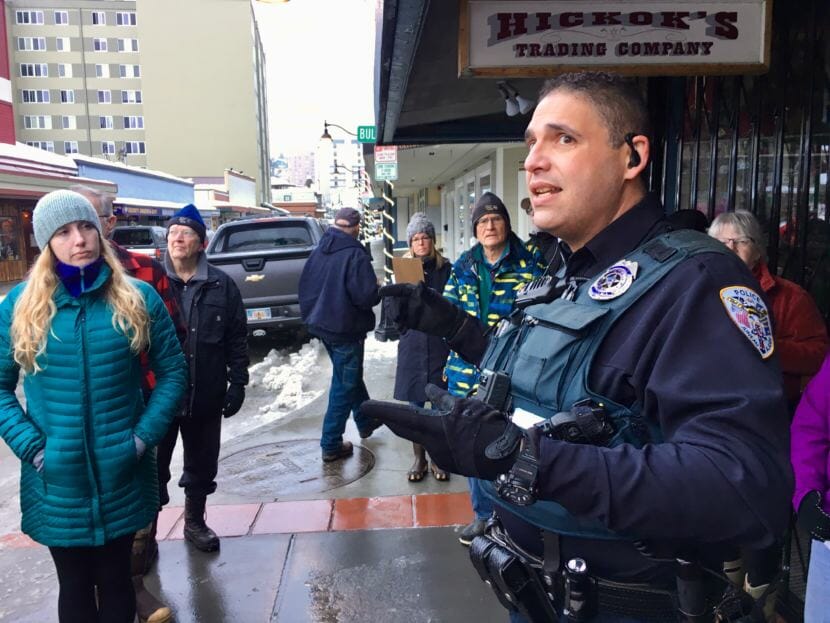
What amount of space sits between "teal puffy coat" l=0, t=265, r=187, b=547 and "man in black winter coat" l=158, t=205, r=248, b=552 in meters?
1.12

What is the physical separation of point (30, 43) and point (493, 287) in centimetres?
8494

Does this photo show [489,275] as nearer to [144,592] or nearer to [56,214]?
[56,214]

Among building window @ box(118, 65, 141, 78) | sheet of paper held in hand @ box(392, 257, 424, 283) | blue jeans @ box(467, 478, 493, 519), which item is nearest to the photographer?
blue jeans @ box(467, 478, 493, 519)

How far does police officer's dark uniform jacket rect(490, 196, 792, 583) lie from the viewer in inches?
42.7

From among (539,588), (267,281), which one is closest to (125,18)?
(267,281)

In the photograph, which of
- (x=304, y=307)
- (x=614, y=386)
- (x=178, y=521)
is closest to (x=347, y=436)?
(x=304, y=307)

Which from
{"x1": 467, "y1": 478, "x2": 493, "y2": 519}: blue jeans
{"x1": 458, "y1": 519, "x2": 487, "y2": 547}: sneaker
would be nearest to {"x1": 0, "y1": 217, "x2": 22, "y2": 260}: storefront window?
{"x1": 458, "y1": 519, "x2": 487, "y2": 547}: sneaker

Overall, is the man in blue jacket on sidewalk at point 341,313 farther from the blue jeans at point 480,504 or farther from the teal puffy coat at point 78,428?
the teal puffy coat at point 78,428

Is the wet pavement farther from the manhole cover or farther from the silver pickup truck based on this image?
the silver pickup truck

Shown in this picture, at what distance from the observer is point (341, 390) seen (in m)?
4.94

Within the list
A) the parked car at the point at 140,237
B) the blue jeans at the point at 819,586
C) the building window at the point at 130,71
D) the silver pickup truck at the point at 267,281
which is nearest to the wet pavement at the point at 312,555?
Answer: the blue jeans at the point at 819,586

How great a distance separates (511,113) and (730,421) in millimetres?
4233

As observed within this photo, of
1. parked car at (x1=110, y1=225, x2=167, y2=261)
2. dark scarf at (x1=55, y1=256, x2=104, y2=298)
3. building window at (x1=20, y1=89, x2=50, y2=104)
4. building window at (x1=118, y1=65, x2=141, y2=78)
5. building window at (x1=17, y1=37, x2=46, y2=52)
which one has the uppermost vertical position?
building window at (x1=17, y1=37, x2=46, y2=52)

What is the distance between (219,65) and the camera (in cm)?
7181
